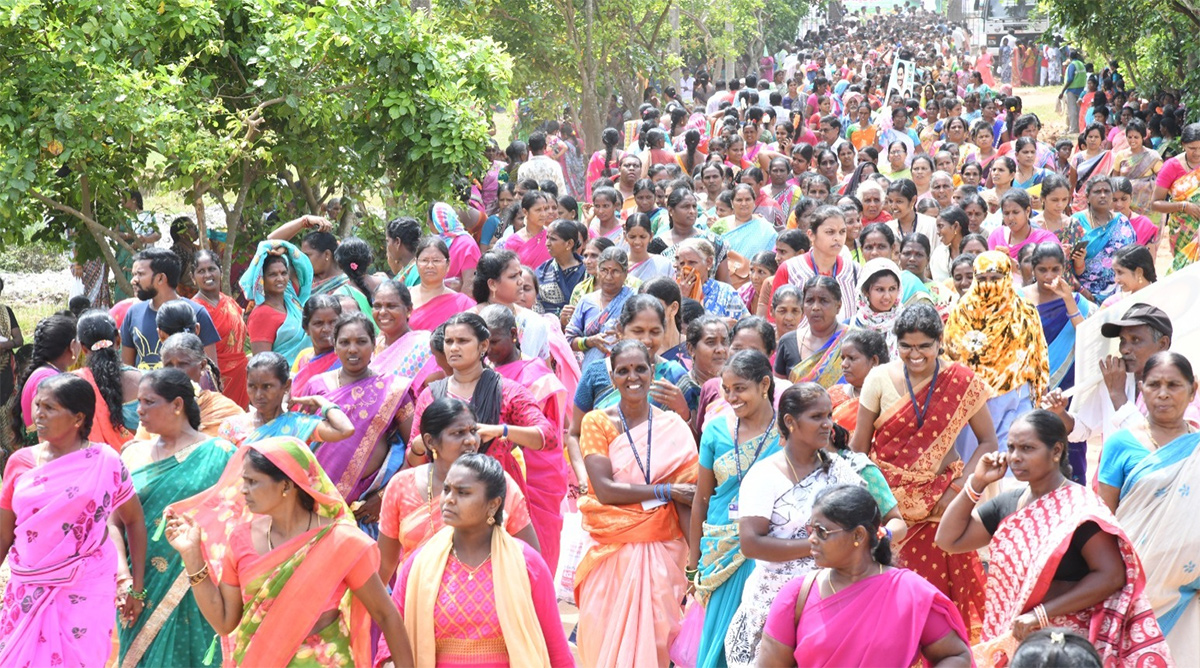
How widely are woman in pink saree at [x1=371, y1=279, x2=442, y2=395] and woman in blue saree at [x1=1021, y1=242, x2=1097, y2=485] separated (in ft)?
10.4

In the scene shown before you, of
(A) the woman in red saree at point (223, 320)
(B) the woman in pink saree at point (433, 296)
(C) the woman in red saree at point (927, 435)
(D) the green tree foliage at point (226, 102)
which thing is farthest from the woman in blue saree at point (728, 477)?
(D) the green tree foliage at point (226, 102)

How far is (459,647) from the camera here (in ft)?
14.4

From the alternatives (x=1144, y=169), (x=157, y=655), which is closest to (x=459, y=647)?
(x=157, y=655)

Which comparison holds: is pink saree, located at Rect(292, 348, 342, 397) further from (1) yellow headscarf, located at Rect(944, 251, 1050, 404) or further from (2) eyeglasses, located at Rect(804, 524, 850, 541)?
(2) eyeglasses, located at Rect(804, 524, 850, 541)

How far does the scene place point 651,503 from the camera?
566 centimetres

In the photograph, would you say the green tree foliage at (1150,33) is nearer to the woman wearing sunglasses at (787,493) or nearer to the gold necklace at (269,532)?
the woman wearing sunglasses at (787,493)

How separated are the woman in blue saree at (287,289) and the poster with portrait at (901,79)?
1599 cm

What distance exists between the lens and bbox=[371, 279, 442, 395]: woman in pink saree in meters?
6.68

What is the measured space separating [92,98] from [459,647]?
18.9 ft

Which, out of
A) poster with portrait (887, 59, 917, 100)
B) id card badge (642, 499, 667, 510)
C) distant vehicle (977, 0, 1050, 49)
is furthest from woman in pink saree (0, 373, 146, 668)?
distant vehicle (977, 0, 1050, 49)

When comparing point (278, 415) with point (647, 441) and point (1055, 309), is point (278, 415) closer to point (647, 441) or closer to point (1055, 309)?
point (647, 441)

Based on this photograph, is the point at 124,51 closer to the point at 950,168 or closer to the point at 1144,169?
the point at 950,168

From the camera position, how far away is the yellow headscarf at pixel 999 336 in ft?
22.5

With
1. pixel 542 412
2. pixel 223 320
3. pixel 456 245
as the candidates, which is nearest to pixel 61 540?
pixel 542 412
